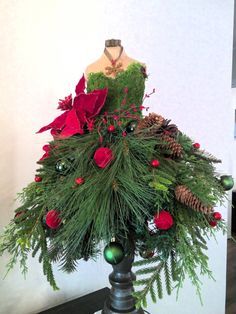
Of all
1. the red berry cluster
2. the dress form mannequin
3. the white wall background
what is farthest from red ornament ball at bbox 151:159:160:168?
the white wall background

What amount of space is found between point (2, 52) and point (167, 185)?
66 centimetres

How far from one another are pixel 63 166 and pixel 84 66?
57 cm

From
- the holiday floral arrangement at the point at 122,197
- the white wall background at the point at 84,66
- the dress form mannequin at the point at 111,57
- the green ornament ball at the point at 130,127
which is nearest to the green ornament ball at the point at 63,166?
the holiday floral arrangement at the point at 122,197

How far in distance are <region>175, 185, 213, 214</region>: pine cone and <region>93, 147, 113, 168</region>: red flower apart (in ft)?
0.37

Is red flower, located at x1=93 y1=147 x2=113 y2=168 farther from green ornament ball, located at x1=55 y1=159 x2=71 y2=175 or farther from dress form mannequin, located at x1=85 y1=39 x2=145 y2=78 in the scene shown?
dress form mannequin, located at x1=85 y1=39 x2=145 y2=78

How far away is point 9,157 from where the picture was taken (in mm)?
801

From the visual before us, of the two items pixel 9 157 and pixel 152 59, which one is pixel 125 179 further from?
pixel 152 59

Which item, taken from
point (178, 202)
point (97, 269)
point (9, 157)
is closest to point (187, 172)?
point (178, 202)

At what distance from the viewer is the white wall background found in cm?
80

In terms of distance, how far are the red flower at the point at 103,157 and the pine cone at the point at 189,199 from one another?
0.37 feet

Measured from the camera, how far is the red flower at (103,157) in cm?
41

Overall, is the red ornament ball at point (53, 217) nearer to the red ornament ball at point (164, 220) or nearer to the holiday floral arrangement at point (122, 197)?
the holiday floral arrangement at point (122, 197)

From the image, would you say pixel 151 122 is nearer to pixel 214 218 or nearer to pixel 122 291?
pixel 214 218

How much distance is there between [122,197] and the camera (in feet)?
1.25
